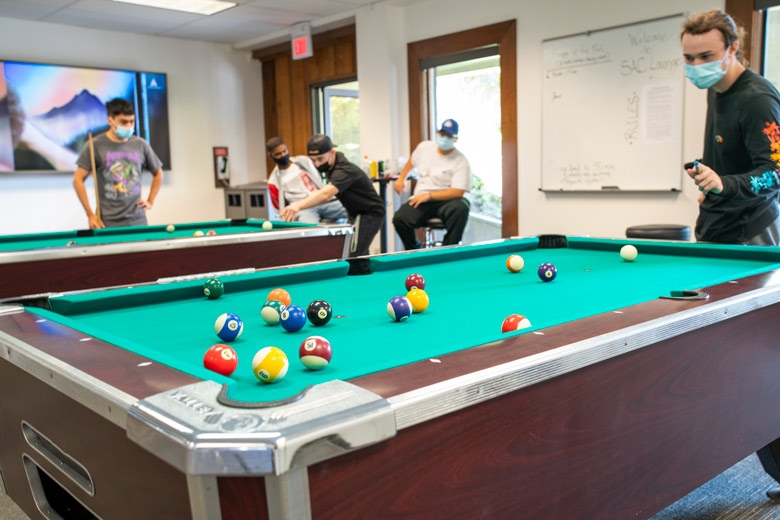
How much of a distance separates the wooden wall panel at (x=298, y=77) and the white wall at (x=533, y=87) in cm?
65

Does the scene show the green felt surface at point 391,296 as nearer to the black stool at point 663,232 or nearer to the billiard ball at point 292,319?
the billiard ball at point 292,319

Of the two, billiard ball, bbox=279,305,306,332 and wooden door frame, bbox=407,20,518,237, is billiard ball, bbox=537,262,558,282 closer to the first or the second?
billiard ball, bbox=279,305,306,332

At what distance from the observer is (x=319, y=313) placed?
4.79 ft

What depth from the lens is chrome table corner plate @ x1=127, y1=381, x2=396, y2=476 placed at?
747 millimetres

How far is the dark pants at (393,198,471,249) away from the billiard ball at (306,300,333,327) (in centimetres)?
404

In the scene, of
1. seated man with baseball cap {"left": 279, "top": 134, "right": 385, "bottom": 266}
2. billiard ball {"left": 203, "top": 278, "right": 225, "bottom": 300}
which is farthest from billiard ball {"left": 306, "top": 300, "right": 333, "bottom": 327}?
seated man with baseball cap {"left": 279, "top": 134, "right": 385, "bottom": 266}

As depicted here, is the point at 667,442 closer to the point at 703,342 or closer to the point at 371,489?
the point at 703,342

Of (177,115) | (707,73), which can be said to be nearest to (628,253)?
(707,73)

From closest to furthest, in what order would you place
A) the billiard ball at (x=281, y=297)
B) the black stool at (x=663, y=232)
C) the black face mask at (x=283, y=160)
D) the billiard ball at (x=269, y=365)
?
the billiard ball at (x=269, y=365)
the billiard ball at (x=281, y=297)
the black stool at (x=663, y=232)
the black face mask at (x=283, y=160)

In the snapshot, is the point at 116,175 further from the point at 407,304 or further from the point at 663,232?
the point at 407,304

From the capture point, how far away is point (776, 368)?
5.66 ft

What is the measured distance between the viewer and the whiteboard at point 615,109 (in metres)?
4.81

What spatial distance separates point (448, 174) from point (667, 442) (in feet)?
15.0

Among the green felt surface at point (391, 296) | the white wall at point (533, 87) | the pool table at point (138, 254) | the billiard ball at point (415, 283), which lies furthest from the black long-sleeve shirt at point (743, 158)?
the white wall at point (533, 87)
